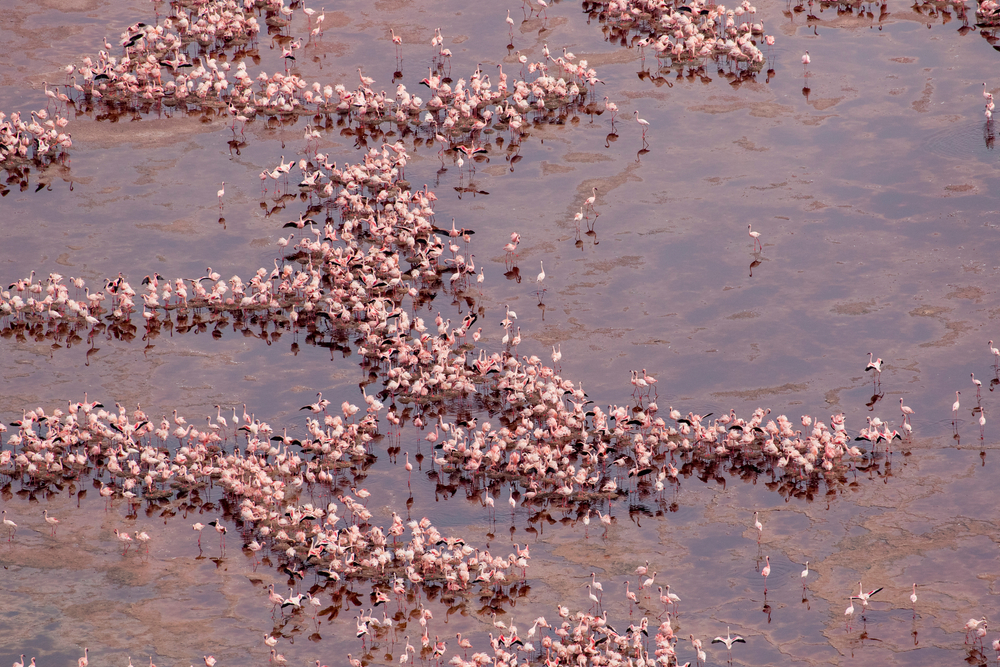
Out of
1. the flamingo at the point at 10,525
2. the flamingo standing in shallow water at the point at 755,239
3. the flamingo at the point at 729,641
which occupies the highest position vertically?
the flamingo standing in shallow water at the point at 755,239

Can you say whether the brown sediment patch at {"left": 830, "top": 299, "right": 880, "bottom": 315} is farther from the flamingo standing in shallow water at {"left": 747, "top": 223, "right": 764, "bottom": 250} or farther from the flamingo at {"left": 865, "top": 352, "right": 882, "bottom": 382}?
the flamingo standing in shallow water at {"left": 747, "top": 223, "right": 764, "bottom": 250}

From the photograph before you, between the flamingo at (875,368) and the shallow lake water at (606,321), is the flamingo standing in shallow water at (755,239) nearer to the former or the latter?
the shallow lake water at (606,321)

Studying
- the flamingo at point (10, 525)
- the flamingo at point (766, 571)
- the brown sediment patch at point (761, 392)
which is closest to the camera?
the flamingo at point (766, 571)

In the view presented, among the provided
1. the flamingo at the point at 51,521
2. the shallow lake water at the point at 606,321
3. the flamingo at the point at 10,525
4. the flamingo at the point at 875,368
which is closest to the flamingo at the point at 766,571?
the shallow lake water at the point at 606,321

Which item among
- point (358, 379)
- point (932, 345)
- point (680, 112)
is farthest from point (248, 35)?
point (932, 345)

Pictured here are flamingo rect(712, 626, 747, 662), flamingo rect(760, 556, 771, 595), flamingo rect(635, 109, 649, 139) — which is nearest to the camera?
flamingo rect(712, 626, 747, 662)

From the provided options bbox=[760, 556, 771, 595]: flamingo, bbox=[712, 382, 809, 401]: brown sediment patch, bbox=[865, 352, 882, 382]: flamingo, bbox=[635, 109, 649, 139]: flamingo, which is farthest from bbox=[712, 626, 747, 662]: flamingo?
bbox=[635, 109, 649, 139]: flamingo

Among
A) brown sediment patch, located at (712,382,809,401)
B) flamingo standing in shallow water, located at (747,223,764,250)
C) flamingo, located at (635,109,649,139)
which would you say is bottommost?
brown sediment patch, located at (712,382,809,401)

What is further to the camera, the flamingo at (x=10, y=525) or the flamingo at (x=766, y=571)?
the flamingo at (x=10, y=525)
